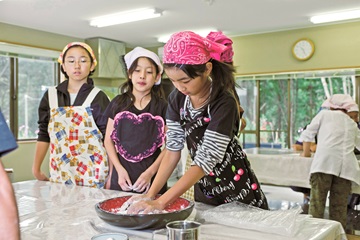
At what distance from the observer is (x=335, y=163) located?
2.95 m

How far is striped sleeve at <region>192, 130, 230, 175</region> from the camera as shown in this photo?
3.66 feet

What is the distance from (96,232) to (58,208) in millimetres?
314

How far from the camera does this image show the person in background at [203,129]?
1120mm

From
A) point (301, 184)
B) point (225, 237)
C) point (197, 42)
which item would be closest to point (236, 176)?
point (225, 237)

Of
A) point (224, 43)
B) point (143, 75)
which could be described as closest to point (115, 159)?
point (143, 75)

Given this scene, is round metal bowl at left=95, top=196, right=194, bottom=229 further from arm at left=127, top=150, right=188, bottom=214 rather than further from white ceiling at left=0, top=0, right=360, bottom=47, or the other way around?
white ceiling at left=0, top=0, right=360, bottom=47

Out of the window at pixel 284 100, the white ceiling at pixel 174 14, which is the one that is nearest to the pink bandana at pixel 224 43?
the white ceiling at pixel 174 14

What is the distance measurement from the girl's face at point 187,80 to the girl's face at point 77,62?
0.76m

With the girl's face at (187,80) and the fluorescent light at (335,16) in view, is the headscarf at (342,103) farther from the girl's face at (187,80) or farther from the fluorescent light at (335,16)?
the girl's face at (187,80)

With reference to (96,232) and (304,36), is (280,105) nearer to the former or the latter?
(304,36)

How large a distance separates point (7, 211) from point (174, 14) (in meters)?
4.23

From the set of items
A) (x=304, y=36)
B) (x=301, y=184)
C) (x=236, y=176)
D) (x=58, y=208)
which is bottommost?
(x=301, y=184)

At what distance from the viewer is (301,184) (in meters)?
3.31

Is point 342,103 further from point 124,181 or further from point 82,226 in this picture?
point 82,226
